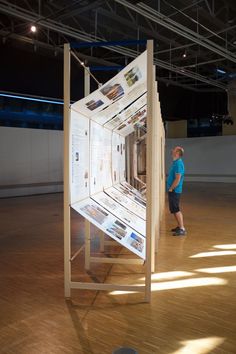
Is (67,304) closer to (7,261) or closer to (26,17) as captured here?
(7,261)

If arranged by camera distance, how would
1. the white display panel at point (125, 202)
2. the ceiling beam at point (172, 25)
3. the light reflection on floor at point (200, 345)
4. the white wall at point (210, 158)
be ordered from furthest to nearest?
the white wall at point (210, 158)
the ceiling beam at point (172, 25)
the white display panel at point (125, 202)
the light reflection on floor at point (200, 345)

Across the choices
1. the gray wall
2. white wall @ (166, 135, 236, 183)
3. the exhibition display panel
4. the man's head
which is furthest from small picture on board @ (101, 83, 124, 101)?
white wall @ (166, 135, 236, 183)

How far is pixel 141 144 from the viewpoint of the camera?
26.7 feet

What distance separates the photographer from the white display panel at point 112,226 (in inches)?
122

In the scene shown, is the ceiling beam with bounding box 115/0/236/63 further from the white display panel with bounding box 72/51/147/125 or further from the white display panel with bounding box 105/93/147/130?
the white display panel with bounding box 72/51/147/125

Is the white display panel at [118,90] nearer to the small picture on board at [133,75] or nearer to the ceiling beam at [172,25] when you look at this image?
the small picture on board at [133,75]

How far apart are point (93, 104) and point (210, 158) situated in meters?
15.5

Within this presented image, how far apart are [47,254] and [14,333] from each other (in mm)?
2219

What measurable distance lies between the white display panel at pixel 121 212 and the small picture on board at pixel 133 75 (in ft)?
4.28

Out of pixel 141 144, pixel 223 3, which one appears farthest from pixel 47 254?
pixel 223 3

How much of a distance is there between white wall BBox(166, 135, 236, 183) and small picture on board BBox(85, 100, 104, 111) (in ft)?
49.3

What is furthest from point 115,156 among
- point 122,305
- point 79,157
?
point 122,305

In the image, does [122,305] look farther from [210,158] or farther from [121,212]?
[210,158]

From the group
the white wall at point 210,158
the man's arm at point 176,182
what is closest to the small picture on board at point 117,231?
the man's arm at point 176,182
